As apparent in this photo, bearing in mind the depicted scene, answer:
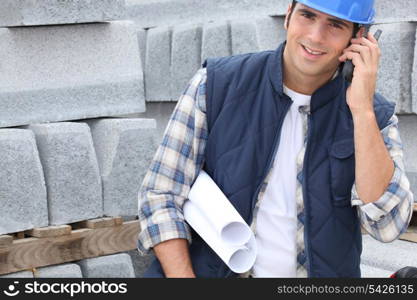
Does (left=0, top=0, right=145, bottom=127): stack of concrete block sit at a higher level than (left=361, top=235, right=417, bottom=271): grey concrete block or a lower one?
higher

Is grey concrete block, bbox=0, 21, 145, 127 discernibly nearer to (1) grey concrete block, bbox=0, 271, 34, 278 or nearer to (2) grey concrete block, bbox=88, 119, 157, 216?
(2) grey concrete block, bbox=88, 119, 157, 216

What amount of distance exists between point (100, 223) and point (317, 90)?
1.63 metres

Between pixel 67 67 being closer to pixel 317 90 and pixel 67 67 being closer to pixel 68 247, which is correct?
pixel 68 247

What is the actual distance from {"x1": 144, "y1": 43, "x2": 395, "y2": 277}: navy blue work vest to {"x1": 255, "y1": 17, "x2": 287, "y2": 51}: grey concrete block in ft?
7.43

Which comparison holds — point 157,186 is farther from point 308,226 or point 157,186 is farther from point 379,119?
point 379,119

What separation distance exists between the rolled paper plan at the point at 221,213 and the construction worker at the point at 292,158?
0.05m

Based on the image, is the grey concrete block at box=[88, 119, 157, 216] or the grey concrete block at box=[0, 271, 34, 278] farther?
the grey concrete block at box=[88, 119, 157, 216]

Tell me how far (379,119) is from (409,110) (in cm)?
169

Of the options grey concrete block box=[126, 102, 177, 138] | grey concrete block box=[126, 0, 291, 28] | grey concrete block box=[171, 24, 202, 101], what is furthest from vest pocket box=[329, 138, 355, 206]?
grey concrete block box=[126, 102, 177, 138]

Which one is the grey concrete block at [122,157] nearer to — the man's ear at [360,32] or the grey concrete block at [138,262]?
the grey concrete block at [138,262]

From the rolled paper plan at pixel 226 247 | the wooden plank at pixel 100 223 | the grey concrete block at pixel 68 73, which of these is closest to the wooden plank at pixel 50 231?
the wooden plank at pixel 100 223

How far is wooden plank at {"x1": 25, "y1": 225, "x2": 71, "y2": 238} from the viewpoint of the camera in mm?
3844

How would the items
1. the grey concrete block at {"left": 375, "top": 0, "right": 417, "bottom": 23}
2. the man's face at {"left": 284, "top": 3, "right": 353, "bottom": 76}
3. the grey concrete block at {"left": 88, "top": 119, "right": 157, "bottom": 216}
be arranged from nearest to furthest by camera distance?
the man's face at {"left": 284, "top": 3, "right": 353, "bottom": 76} < the grey concrete block at {"left": 88, "top": 119, "right": 157, "bottom": 216} < the grey concrete block at {"left": 375, "top": 0, "right": 417, "bottom": 23}

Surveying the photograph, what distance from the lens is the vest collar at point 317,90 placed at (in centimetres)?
275
